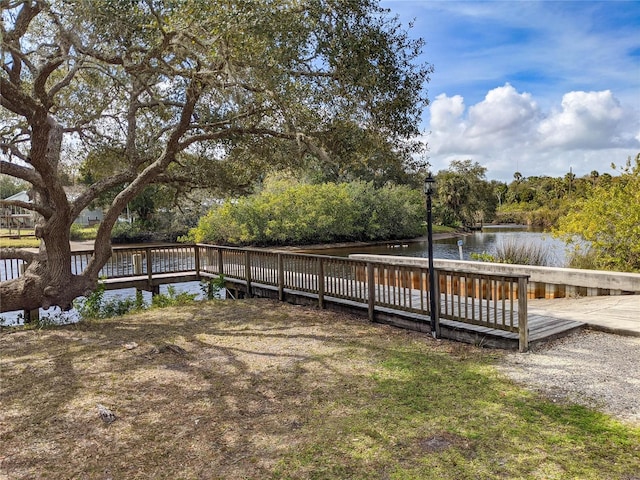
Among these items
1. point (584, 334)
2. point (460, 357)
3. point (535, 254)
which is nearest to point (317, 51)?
point (460, 357)

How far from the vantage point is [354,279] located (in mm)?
7441

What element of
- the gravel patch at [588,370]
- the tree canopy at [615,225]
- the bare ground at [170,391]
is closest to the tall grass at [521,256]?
the tree canopy at [615,225]

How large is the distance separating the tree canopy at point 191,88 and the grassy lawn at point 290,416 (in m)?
2.84

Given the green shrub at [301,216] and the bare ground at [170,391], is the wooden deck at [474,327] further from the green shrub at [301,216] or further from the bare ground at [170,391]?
the green shrub at [301,216]

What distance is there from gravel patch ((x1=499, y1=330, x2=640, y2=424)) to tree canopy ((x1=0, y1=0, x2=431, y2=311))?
12.4 feet

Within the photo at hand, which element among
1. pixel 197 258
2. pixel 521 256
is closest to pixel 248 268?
pixel 197 258

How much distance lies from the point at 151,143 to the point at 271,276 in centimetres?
373

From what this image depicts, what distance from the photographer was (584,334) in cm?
569

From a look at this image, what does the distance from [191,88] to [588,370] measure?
649 centimetres

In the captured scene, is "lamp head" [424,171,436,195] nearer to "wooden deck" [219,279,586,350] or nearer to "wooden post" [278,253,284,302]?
"wooden deck" [219,279,586,350]

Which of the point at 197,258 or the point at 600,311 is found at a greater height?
the point at 197,258

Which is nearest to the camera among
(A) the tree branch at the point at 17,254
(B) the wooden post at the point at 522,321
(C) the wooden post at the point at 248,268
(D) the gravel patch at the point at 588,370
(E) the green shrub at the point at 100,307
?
(D) the gravel patch at the point at 588,370

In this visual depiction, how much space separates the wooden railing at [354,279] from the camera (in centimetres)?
553

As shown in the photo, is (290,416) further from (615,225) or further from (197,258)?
(197,258)
